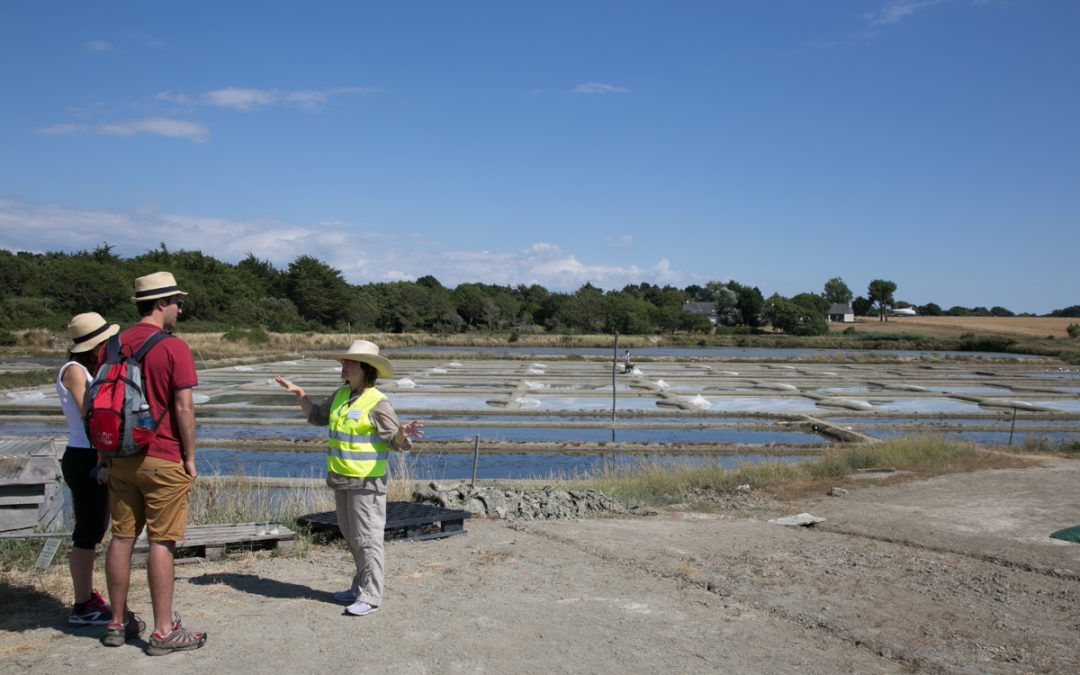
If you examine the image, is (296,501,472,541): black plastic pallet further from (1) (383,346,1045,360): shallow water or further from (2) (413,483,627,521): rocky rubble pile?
(1) (383,346,1045,360): shallow water

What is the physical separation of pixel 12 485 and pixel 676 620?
191 inches

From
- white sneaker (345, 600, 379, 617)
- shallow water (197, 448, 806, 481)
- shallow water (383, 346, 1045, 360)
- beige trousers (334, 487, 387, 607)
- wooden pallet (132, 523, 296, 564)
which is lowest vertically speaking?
shallow water (197, 448, 806, 481)

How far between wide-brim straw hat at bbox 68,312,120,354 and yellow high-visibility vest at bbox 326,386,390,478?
129 centimetres

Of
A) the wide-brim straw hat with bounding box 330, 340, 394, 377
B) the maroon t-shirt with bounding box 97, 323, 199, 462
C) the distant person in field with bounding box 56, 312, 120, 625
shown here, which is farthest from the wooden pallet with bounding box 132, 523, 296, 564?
the maroon t-shirt with bounding box 97, 323, 199, 462

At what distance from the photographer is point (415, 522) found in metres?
7.16

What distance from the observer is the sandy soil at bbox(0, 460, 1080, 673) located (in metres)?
4.22

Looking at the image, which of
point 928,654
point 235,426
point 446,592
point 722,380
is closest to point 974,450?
point 928,654

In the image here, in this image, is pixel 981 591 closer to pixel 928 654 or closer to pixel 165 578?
pixel 928 654

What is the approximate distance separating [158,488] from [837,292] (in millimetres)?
144121

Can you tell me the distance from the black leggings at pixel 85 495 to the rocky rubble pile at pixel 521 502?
157 inches

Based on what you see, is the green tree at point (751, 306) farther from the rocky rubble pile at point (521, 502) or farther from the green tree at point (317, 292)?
the rocky rubble pile at point (521, 502)

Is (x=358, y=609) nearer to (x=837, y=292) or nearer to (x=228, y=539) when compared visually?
(x=228, y=539)

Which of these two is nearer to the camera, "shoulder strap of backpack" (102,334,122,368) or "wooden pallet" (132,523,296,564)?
"shoulder strap of backpack" (102,334,122,368)

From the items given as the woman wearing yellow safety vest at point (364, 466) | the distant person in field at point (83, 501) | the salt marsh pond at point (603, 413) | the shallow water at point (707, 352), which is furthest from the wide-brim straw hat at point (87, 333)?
the shallow water at point (707, 352)
